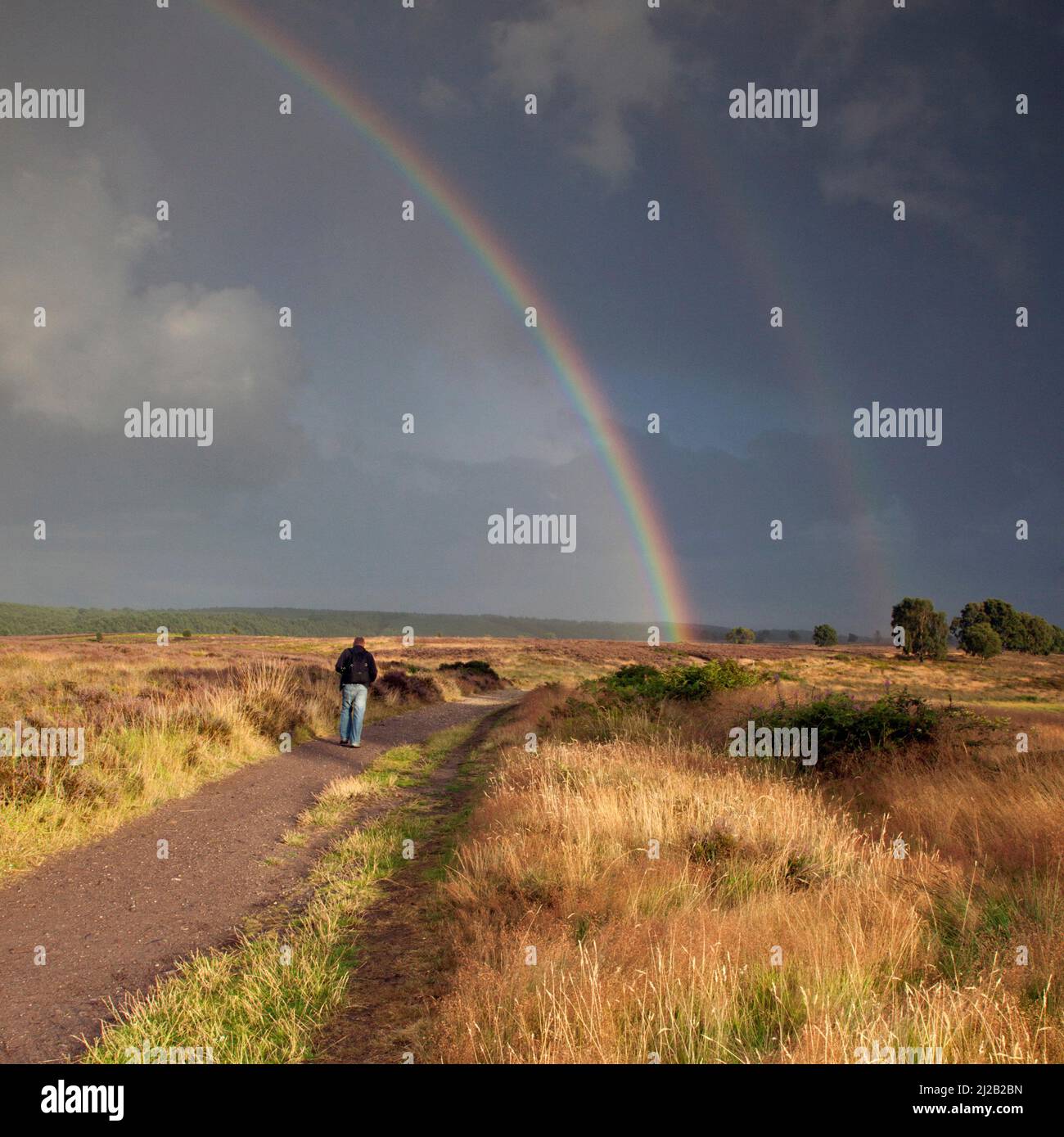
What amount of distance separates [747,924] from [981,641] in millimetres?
99413

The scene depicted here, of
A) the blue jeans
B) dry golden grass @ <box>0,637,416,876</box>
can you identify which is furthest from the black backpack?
dry golden grass @ <box>0,637,416,876</box>

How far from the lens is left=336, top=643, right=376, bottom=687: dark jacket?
15602 mm

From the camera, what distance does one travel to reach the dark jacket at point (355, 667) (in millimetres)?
15602

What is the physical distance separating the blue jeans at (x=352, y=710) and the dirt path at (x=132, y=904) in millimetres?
4544

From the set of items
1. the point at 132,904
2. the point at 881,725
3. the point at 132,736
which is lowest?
the point at 132,904

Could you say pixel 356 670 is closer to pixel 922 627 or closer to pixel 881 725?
pixel 881 725

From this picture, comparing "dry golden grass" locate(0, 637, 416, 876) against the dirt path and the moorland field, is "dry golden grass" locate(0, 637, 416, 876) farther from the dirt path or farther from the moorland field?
the dirt path

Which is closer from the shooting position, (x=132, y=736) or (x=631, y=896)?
(x=631, y=896)

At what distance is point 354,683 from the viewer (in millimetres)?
15695

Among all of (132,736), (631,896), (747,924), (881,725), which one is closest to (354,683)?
(132,736)

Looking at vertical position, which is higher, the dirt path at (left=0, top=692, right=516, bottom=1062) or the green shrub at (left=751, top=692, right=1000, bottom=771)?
the green shrub at (left=751, top=692, right=1000, bottom=771)

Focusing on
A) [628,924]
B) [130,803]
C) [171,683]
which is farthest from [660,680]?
[628,924]

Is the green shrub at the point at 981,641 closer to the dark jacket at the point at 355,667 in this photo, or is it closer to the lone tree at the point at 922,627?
the lone tree at the point at 922,627

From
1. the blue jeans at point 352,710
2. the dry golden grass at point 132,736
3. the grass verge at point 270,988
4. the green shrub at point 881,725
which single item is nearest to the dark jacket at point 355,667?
the blue jeans at point 352,710
